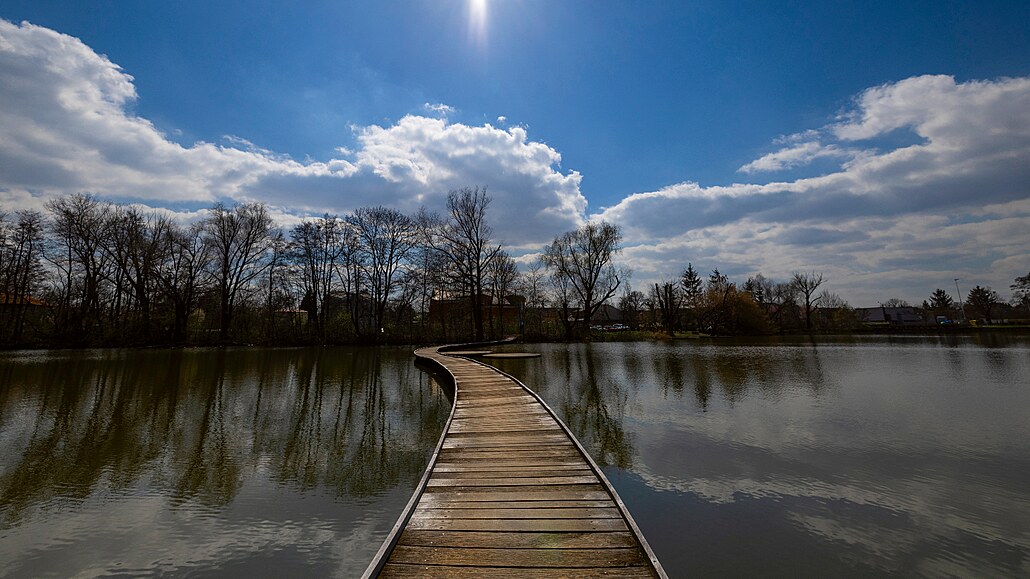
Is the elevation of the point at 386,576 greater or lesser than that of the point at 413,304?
lesser

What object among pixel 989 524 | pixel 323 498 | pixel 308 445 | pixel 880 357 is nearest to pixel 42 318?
pixel 308 445

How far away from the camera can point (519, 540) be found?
319cm

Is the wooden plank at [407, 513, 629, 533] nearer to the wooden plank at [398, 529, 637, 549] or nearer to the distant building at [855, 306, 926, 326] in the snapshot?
the wooden plank at [398, 529, 637, 549]

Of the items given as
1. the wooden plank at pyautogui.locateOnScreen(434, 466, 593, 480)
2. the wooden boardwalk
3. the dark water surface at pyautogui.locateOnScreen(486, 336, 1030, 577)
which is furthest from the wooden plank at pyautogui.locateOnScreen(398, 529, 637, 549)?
the wooden plank at pyautogui.locateOnScreen(434, 466, 593, 480)

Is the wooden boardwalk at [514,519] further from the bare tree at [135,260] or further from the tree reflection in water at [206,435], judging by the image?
the bare tree at [135,260]

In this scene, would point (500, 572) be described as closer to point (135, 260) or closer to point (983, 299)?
point (135, 260)

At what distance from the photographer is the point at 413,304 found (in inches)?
1473

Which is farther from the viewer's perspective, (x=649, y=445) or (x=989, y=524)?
(x=649, y=445)

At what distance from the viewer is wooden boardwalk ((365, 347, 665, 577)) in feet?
9.25

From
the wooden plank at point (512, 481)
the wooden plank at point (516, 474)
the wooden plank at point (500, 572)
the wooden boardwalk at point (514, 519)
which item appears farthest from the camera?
the wooden plank at point (516, 474)

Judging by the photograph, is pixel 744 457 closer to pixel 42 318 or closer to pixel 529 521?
pixel 529 521

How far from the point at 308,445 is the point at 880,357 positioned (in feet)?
77.3

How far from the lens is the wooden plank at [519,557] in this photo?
2.85 meters

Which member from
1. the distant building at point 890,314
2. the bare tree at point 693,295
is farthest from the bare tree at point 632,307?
the distant building at point 890,314
